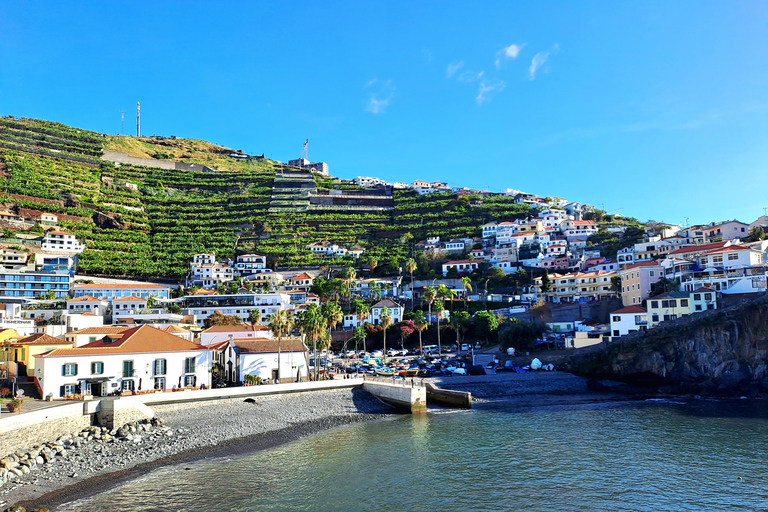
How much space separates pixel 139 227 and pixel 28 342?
88568 millimetres

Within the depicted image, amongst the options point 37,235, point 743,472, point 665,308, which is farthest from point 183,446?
point 37,235

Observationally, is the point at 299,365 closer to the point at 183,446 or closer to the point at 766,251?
the point at 183,446

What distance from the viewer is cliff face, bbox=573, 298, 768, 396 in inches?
2045

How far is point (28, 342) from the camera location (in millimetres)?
40656

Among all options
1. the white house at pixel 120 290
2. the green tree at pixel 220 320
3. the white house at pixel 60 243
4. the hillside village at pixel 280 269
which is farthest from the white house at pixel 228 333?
the white house at pixel 60 243

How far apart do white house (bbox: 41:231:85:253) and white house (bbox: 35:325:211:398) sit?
67807 millimetres

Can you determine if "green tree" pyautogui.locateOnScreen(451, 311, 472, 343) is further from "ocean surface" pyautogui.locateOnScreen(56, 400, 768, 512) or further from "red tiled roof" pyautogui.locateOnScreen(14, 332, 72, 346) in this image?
"red tiled roof" pyautogui.locateOnScreen(14, 332, 72, 346)

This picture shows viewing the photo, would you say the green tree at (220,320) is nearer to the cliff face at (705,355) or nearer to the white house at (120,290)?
the white house at (120,290)

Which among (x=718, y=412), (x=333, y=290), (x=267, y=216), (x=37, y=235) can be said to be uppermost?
(x=267, y=216)

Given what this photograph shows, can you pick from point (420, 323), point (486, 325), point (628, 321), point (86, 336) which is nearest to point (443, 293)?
point (486, 325)

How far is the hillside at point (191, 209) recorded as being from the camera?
4429 inches

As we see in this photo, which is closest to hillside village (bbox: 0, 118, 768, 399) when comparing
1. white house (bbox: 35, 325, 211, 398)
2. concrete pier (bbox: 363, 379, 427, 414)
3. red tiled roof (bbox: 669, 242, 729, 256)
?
white house (bbox: 35, 325, 211, 398)

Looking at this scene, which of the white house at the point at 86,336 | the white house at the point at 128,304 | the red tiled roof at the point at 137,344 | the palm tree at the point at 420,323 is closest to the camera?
the red tiled roof at the point at 137,344

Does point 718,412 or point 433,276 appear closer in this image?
point 718,412
